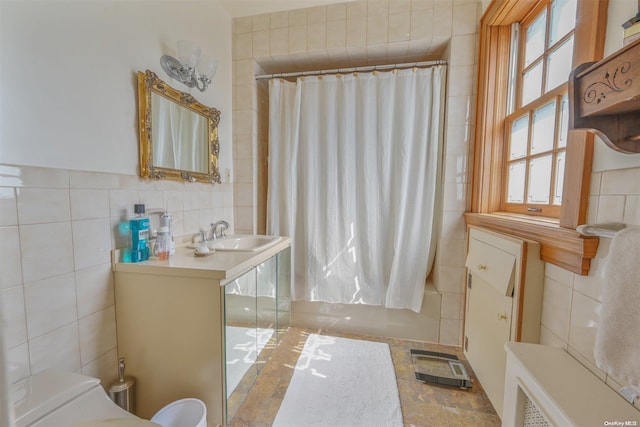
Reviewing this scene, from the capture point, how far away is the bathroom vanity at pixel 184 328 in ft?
3.62

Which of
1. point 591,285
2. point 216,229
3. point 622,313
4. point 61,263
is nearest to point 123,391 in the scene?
point 61,263

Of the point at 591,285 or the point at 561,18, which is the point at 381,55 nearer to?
the point at 561,18

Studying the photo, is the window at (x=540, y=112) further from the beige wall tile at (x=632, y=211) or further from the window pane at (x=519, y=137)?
the beige wall tile at (x=632, y=211)

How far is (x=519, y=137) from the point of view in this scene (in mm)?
1556

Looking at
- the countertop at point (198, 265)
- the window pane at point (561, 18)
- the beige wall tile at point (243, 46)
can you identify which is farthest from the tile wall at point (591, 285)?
the beige wall tile at point (243, 46)

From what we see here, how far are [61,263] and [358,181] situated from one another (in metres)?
1.66

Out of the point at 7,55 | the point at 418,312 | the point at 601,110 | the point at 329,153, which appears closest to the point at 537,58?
the point at 601,110

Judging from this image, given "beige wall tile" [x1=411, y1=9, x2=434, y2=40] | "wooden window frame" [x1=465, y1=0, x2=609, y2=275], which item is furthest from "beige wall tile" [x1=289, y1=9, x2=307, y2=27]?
"wooden window frame" [x1=465, y1=0, x2=609, y2=275]

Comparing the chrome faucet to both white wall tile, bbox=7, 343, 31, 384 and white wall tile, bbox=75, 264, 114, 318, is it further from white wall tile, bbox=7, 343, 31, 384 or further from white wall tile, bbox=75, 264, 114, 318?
white wall tile, bbox=7, 343, 31, 384

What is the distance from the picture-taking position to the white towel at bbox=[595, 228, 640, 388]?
0.58 metres

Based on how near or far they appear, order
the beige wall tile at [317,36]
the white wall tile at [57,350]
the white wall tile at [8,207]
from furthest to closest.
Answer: the beige wall tile at [317,36] < the white wall tile at [57,350] < the white wall tile at [8,207]

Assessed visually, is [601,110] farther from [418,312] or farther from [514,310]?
[418,312]

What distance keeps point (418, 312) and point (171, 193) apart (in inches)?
72.0

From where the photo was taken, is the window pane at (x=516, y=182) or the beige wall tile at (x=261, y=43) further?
the beige wall tile at (x=261, y=43)
